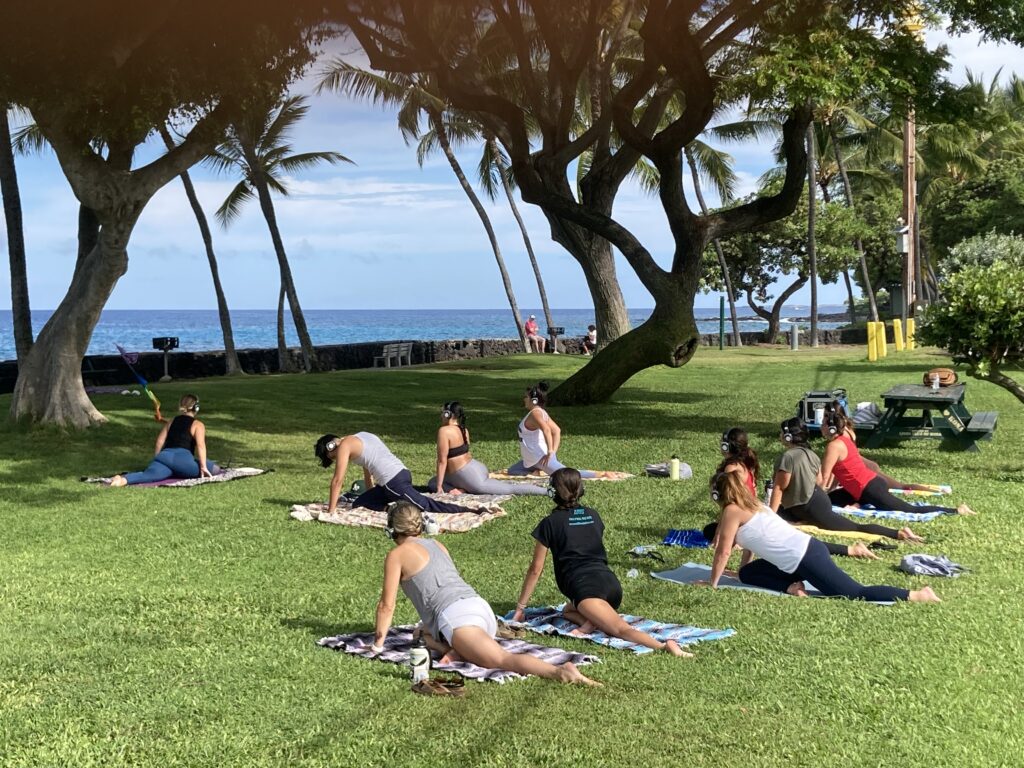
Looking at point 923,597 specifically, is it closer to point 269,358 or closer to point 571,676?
point 571,676

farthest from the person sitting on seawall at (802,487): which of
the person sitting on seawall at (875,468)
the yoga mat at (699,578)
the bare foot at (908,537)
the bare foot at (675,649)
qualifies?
the bare foot at (675,649)

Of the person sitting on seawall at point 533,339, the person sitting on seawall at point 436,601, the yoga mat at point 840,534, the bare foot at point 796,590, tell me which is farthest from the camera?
the person sitting on seawall at point 533,339

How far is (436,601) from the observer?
650cm

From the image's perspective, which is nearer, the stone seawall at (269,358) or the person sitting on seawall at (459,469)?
the person sitting on seawall at (459,469)

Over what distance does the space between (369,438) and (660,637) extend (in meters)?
5.42

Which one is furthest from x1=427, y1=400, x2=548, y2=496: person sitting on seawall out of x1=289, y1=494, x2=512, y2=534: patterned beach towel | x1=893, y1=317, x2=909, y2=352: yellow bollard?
x1=893, y1=317, x2=909, y2=352: yellow bollard

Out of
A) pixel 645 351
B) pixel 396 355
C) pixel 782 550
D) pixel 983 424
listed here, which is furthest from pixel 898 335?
pixel 782 550

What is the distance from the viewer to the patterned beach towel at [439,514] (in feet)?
36.0

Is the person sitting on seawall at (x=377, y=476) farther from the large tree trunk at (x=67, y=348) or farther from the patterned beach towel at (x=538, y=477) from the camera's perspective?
the large tree trunk at (x=67, y=348)

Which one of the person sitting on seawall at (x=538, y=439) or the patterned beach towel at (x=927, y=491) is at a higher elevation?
the person sitting on seawall at (x=538, y=439)

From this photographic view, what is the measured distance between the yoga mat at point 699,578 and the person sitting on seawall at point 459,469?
3.82m

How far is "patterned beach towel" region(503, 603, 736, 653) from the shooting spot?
6836 millimetres

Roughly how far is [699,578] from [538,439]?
542cm

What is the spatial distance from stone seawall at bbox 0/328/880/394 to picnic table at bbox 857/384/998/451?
19.7 metres
